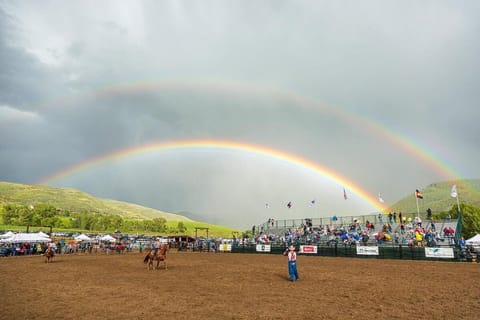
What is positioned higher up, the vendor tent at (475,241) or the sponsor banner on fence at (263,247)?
the vendor tent at (475,241)

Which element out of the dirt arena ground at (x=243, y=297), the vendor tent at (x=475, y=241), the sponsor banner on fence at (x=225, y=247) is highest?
the vendor tent at (x=475, y=241)

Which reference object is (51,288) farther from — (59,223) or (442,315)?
(59,223)

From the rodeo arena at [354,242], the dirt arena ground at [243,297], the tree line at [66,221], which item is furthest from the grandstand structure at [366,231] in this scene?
the tree line at [66,221]

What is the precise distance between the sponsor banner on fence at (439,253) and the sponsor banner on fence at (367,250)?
16.4ft

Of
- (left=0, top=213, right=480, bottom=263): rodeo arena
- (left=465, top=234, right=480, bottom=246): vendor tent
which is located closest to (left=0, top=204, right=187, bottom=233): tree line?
(left=0, top=213, right=480, bottom=263): rodeo arena

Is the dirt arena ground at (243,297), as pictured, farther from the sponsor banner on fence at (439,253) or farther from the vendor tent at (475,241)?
the vendor tent at (475,241)

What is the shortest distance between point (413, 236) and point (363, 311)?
33.0m

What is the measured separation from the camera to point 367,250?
34688 millimetres

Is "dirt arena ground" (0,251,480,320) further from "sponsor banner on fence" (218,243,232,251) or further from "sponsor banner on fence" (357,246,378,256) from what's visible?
"sponsor banner on fence" (218,243,232,251)

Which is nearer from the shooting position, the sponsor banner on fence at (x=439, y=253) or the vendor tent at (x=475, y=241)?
the sponsor banner on fence at (x=439, y=253)

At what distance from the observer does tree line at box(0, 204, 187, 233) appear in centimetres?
12988

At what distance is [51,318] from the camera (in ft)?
31.6

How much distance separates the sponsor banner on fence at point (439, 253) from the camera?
29389 mm

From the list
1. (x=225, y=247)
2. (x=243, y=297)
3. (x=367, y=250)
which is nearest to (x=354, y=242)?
(x=367, y=250)
